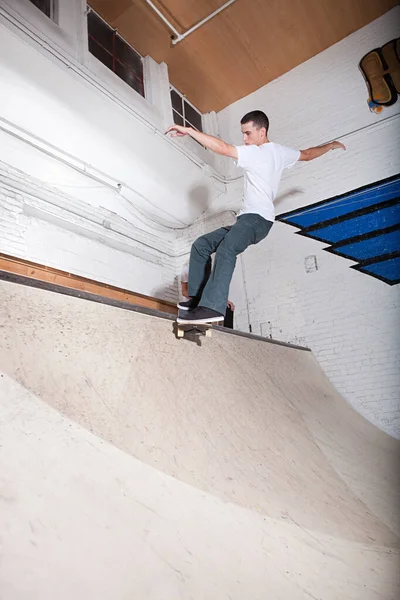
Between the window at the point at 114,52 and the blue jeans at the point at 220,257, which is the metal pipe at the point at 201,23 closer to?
the window at the point at 114,52

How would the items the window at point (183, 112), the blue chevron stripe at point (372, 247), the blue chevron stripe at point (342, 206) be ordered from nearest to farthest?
the blue chevron stripe at point (372, 247) < the blue chevron stripe at point (342, 206) < the window at point (183, 112)

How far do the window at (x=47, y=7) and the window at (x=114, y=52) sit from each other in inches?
21.1

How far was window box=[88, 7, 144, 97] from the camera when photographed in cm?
489

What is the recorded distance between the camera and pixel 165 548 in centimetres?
123

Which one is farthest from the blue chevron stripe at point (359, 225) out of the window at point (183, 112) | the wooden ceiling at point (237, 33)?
the wooden ceiling at point (237, 33)

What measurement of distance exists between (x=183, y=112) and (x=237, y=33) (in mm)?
1270

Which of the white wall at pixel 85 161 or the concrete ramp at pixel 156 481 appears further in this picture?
the white wall at pixel 85 161

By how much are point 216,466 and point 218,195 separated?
496cm

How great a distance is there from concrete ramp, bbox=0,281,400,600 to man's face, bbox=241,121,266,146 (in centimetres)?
143

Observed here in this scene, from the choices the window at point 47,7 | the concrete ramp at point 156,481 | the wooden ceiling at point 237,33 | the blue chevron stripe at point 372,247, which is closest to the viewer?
the concrete ramp at point 156,481

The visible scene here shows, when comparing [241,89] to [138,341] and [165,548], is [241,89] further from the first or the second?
[165,548]

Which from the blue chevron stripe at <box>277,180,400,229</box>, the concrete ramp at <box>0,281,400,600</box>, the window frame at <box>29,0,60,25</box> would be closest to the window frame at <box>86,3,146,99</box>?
the window frame at <box>29,0,60,25</box>

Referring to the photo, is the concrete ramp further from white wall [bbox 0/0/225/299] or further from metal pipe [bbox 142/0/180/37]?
metal pipe [bbox 142/0/180/37]

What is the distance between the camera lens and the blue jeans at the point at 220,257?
8.02 feet
